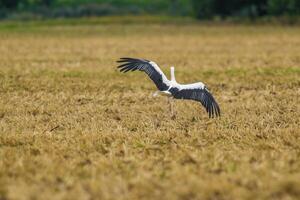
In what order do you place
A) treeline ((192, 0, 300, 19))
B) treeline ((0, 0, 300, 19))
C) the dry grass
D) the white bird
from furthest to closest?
treeline ((0, 0, 300, 19)), treeline ((192, 0, 300, 19)), the white bird, the dry grass

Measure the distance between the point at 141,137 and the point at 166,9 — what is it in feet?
305

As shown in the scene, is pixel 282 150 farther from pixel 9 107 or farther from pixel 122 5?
pixel 122 5

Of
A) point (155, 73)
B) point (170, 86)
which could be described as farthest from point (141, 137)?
point (155, 73)

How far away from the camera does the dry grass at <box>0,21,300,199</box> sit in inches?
260

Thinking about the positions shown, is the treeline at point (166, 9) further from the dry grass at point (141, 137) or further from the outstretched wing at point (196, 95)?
the outstretched wing at point (196, 95)

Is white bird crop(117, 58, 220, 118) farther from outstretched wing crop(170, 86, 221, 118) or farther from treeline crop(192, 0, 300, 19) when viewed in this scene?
treeline crop(192, 0, 300, 19)

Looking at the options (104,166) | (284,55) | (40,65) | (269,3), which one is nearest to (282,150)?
(104,166)

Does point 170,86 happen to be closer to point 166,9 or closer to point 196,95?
point 196,95

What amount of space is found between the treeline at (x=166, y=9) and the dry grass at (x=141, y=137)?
156 ft

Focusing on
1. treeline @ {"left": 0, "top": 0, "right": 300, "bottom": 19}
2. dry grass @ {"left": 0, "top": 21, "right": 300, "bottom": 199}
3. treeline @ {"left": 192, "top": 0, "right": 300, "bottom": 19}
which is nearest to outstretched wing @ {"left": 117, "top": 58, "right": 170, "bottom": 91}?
dry grass @ {"left": 0, "top": 21, "right": 300, "bottom": 199}

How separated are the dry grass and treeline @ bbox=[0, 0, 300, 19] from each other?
1869 inches

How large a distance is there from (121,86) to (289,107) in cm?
511

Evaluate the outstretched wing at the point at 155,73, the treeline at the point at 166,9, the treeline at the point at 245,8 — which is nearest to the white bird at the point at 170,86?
the outstretched wing at the point at 155,73

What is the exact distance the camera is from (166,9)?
→ 10106cm
